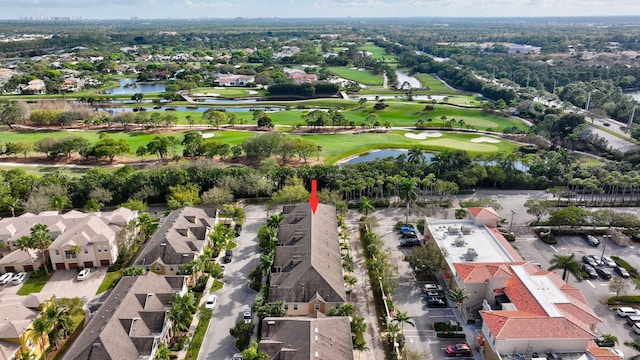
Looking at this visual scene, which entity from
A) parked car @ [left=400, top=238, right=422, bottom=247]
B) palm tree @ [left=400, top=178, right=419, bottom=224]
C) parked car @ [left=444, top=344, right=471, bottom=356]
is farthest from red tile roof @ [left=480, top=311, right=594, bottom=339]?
palm tree @ [left=400, top=178, right=419, bottom=224]

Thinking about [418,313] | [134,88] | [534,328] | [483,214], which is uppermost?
[134,88]

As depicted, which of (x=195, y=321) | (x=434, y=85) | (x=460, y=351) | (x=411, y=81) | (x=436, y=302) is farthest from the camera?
(x=411, y=81)

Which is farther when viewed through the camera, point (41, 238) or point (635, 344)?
point (41, 238)

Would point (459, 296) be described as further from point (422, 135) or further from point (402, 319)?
point (422, 135)

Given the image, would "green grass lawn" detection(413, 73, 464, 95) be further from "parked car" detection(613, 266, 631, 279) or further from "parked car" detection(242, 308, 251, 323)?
"parked car" detection(242, 308, 251, 323)

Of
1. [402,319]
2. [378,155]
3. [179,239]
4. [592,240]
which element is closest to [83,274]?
[179,239]

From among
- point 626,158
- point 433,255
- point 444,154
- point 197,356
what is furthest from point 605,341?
point 626,158

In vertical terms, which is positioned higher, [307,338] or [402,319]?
[307,338]
